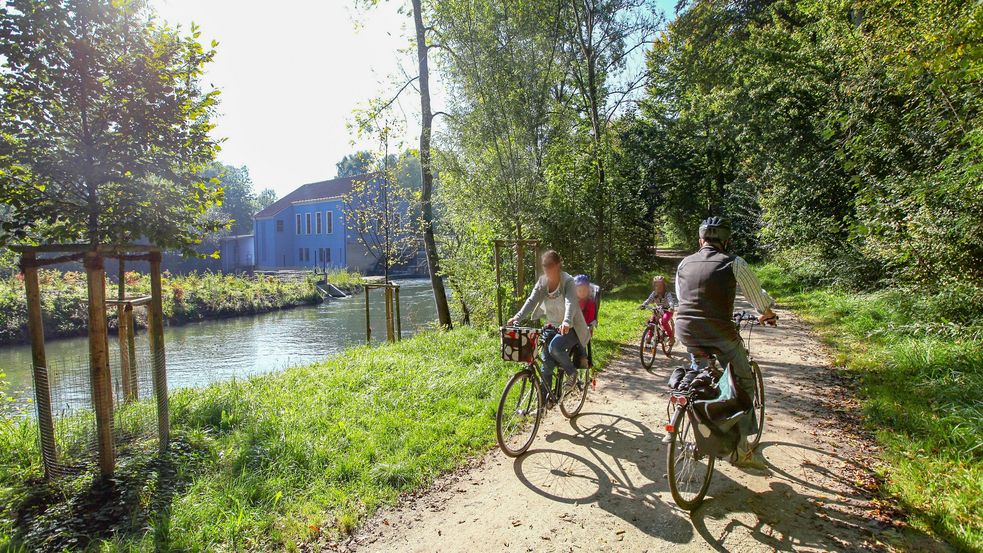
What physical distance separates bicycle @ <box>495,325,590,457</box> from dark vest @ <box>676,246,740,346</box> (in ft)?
4.96

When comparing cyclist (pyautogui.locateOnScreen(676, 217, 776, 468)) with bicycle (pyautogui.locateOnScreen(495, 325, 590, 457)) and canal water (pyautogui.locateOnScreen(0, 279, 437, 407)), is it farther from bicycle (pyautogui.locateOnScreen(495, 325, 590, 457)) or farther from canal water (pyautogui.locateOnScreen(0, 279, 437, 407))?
canal water (pyautogui.locateOnScreen(0, 279, 437, 407))

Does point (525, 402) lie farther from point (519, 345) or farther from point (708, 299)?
point (708, 299)

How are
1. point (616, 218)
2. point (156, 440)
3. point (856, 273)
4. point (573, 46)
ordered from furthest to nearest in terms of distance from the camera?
point (616, 218)
point (573, 46)
point (856, 273)
point (156, 440)

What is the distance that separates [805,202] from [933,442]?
427 inches

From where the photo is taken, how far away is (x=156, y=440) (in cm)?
484

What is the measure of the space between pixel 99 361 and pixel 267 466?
160 centimetres

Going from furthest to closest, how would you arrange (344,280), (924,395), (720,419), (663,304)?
(344,280)
(663,304)
(924,395)
(720,419)

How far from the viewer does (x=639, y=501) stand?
149 inches

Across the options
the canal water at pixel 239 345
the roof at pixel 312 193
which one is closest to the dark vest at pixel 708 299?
the canal water at pixel 239 345

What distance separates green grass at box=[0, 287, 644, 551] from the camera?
11.4ft

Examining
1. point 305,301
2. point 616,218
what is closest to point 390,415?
point 616,218

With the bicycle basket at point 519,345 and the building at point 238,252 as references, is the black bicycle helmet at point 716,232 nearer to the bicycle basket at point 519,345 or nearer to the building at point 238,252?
the bicycle basket at point 519,345

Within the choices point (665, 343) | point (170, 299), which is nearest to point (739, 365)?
point (665, 343)

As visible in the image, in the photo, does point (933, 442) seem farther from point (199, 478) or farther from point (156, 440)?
point (156, 440)
